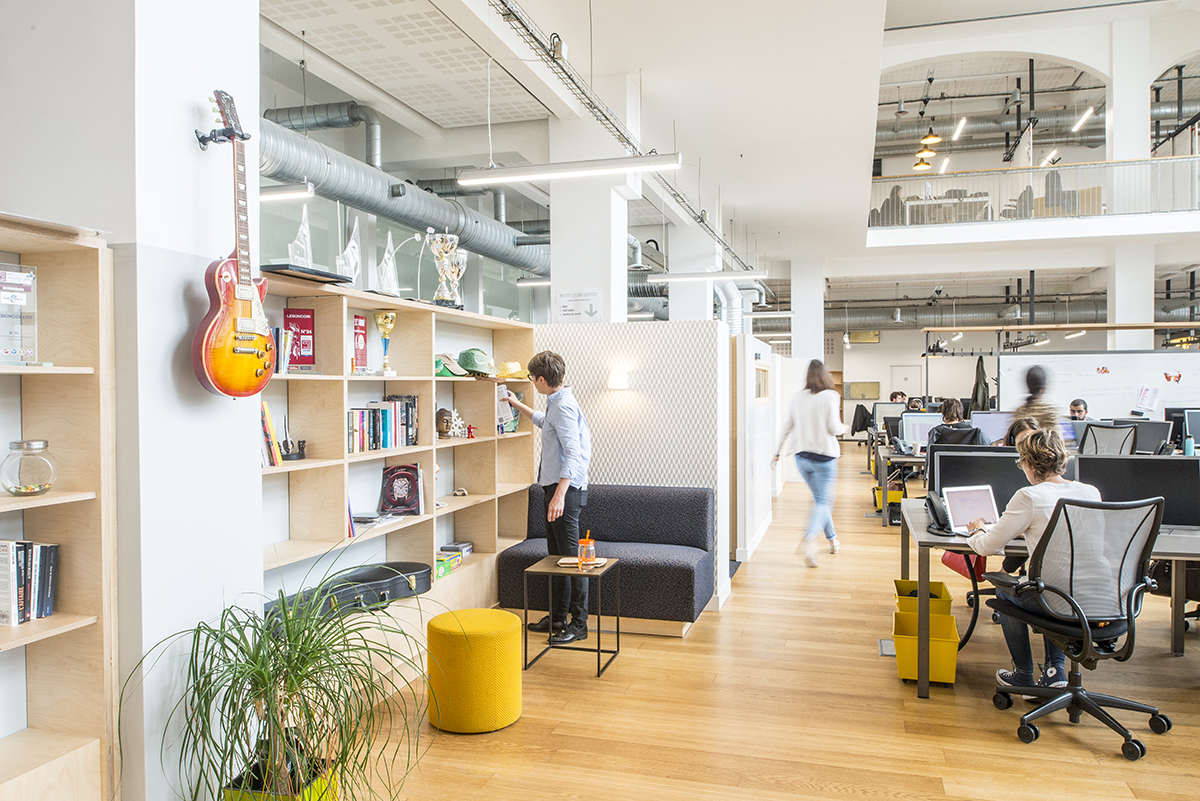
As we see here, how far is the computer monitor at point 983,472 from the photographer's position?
450 cm

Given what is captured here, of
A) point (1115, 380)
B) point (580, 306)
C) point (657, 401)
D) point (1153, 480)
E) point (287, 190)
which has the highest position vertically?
point (287, 190)

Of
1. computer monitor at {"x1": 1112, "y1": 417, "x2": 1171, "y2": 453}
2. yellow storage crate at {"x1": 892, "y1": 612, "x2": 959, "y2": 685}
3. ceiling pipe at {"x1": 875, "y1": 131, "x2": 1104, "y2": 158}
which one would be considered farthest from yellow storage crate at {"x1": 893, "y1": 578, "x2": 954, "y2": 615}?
ceiling pipe at {"x1": 875, "y1": 131, "x2": 1104, "y2": 158}

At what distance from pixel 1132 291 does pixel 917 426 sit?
661 centimetres

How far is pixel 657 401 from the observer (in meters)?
5.62

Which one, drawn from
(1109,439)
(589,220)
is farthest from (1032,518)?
(1109,439)

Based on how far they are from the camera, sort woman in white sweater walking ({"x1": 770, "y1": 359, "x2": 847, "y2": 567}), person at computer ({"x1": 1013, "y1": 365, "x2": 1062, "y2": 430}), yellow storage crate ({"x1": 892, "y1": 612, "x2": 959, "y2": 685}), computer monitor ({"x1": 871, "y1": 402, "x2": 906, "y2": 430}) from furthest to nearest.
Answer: computer monitor ({"x1": 871, "y1": 402, "x2": 906, "y2": 430}) < woman in white sweater walking ({"x1": 770, "y1": 359, "x2": 847, "y2": 567}) < person at computer ({"x1": 1013, "y1": 365, "x2": 1062, "y2": 430}) < yellow storage crate ({"x1": 892, "y1": 612, "x2": 959, "y2": 685})

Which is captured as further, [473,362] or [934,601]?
[473,362]

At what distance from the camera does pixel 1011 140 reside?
14.7 meters

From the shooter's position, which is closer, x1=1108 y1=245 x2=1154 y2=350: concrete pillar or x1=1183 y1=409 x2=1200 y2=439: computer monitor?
x1=1183 y1=409 x2=1200 y2=439: computer monitor

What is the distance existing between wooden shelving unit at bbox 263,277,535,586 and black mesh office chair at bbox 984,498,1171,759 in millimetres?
3092

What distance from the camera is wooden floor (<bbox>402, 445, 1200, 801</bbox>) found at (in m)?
2.98

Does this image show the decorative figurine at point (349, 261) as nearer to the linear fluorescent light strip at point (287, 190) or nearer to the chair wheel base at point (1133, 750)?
the linear fluorescent light strip at point (287, 190)

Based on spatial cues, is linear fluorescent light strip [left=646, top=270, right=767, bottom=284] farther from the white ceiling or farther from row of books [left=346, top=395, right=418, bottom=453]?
row of books [left=346, top=395, right=418, bottom=453]

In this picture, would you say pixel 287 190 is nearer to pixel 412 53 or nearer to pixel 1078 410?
pixel 412 53
